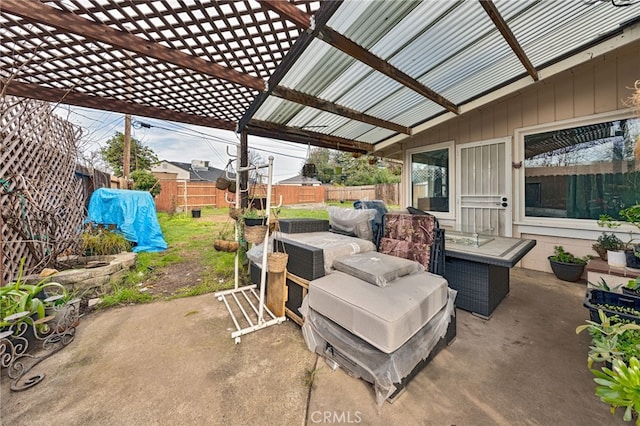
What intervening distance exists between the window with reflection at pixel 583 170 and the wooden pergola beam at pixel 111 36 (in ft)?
14.4

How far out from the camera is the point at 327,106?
3068 millimetres

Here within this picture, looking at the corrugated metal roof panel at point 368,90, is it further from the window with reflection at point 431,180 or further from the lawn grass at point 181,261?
the window with reflection at point 431,180

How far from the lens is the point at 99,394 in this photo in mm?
1494

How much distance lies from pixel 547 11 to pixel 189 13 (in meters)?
2.97

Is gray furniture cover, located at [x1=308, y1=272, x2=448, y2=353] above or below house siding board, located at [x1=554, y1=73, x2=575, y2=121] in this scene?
below

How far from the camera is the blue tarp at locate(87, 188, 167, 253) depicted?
14.5 ft

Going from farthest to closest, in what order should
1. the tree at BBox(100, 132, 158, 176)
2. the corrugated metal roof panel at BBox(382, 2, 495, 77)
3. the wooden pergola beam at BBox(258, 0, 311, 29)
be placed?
the tree at BBox(100, 132, 158, 176) → the corrugated metal roof panel at BBox(382, 2, 495, 77) → the wooden pergola beam at BBox(258, 0, 311, 29)

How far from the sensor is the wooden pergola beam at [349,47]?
166 cm

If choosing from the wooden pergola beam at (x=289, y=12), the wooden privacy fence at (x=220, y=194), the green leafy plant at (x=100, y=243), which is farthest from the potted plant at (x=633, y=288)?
the wooden privacy fence at (x=220, y=194)

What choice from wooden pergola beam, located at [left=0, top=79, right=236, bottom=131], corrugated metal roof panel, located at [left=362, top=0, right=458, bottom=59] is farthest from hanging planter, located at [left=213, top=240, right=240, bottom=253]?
corrugated metal roof panel, located at [left=362, top=0, right=458, bottom=59]

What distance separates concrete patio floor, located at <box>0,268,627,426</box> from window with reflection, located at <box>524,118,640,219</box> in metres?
1.97

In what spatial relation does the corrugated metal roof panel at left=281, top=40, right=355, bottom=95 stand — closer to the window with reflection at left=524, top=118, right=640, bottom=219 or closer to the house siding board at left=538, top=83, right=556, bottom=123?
the house siding board at left=538, top=83, right=556, bottom=123

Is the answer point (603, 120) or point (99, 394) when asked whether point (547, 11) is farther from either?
point (99, 394)

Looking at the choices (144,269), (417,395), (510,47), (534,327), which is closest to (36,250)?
(144,269)
